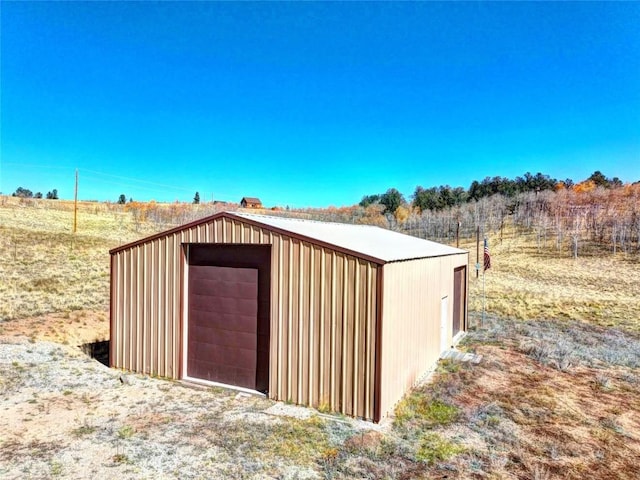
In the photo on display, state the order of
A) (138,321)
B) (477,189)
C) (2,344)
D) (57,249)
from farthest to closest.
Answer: (477,189) < (57,249) < (2,344) < (138,321)

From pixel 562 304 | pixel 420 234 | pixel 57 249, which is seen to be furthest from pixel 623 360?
pixel 420 234

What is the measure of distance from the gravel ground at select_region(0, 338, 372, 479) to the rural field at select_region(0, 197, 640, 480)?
24 millimetres

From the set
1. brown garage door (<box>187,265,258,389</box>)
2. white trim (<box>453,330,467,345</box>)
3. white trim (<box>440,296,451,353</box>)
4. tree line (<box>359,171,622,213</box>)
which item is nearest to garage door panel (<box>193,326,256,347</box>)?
brown garage door (<box>187,265,258,389</box>)

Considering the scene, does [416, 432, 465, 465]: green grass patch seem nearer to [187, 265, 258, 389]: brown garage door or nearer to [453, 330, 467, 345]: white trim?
[187, 265, 258, 389]: brown garage door

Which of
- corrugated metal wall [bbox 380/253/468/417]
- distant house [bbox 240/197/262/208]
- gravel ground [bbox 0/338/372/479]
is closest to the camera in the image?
gravel ground [bbox 0/338/372/479]

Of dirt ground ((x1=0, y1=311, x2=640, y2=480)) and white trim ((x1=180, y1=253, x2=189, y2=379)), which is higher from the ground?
white trim ((x1=180, y1=253, x2=189, y2=379))

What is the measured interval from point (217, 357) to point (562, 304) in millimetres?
16310

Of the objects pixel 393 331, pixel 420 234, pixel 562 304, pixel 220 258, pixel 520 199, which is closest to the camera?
pixel 393 331

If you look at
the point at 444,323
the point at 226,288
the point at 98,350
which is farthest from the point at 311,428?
the point at 98,350

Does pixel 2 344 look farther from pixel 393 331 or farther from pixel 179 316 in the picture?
pixel 393 331

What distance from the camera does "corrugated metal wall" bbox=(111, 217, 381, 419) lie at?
638cm

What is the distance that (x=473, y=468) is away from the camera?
16.4 feet

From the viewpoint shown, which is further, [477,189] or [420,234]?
[477,189]

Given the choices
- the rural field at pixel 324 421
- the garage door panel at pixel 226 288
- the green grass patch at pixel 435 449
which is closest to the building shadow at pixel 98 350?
the rural field at pixel 324 421
